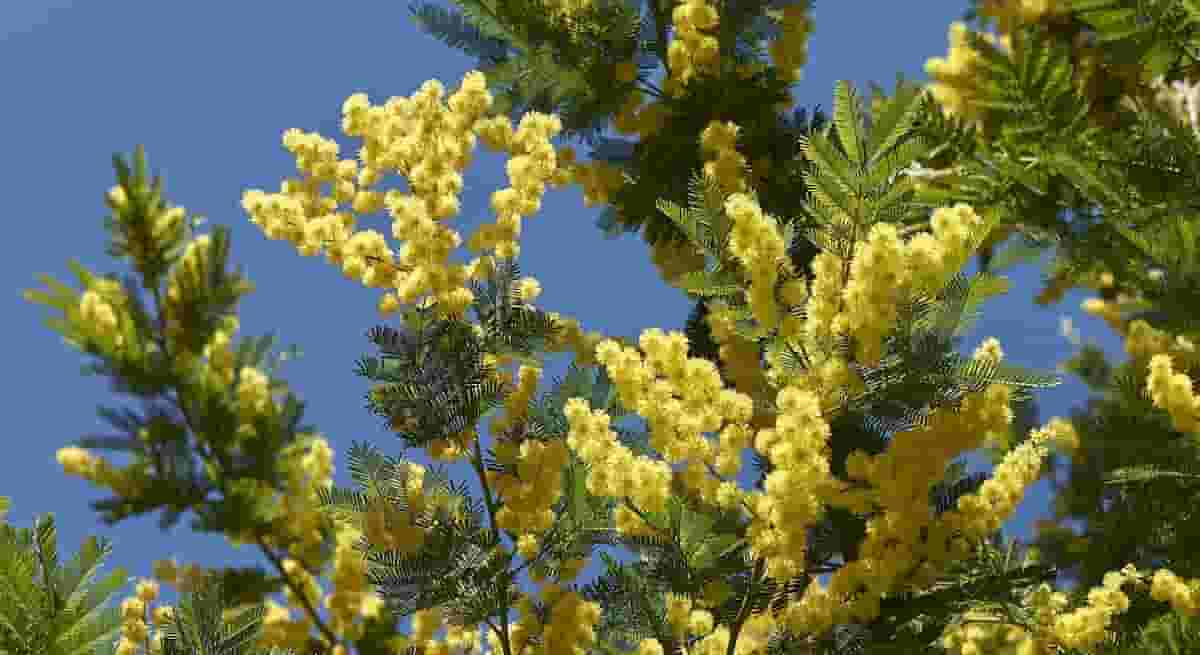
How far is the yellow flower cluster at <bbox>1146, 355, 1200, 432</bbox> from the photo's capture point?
3695mm

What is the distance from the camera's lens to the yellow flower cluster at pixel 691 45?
477 centimetres

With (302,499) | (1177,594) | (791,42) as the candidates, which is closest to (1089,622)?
(1177,594)

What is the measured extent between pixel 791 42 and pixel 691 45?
846mm

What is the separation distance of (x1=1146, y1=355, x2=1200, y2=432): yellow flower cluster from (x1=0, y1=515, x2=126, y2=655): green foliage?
3636 millimetres

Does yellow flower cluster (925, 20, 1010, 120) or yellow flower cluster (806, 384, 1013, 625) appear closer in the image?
yellow flower cluster (806, 384, 1013, 625)

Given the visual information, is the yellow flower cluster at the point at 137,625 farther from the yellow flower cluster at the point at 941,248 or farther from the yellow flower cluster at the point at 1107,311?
the yellow flower cluster at the point at 1107,311

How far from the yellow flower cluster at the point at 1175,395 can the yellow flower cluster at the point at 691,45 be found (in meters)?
2.42

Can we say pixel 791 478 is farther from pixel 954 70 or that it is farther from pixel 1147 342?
pixel 954 70

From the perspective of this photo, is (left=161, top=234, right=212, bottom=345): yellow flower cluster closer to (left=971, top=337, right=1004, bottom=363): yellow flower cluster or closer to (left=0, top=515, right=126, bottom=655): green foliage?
(left=0, top=515, right=126, bottom=655): green foliage

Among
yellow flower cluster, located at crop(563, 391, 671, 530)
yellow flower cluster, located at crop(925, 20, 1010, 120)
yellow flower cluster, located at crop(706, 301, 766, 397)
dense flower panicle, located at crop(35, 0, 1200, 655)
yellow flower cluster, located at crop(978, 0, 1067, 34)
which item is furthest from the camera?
yellow flower cluster, located at crop(978, 0, 1067, 34)

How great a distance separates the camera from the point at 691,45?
4977 mm

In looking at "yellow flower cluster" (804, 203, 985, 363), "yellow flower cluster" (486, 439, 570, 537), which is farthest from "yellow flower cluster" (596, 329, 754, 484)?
"yellow flower cluster" (486, 439, 570, 537)

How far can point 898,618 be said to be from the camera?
11.8 feet

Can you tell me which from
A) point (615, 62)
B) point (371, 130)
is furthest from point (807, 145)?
point (615, 62)
